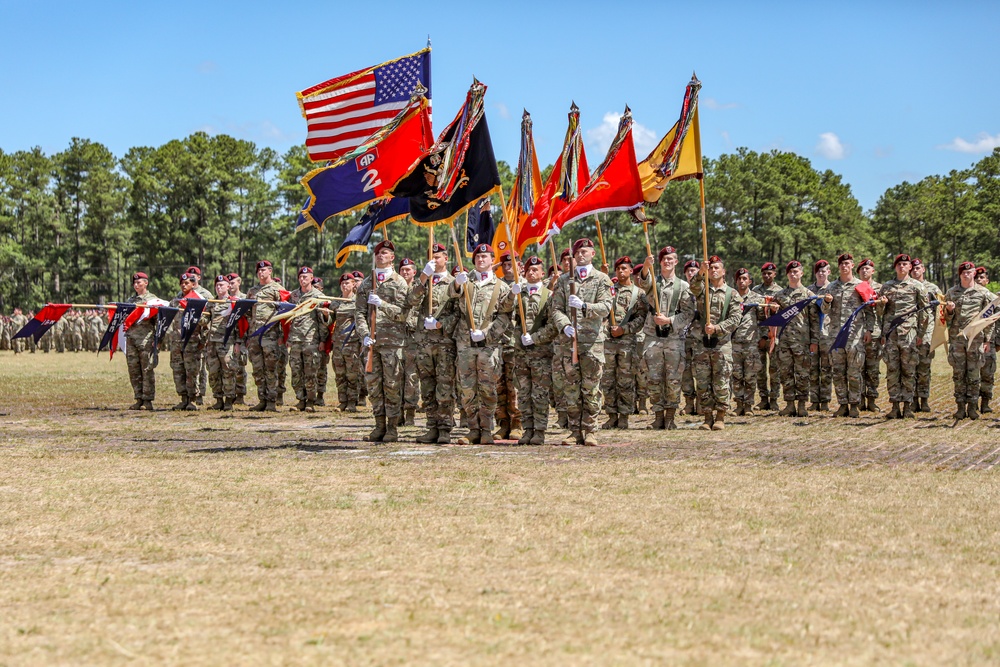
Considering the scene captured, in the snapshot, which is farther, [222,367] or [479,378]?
[222,367]

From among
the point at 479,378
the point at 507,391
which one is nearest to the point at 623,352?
the point at 507,391

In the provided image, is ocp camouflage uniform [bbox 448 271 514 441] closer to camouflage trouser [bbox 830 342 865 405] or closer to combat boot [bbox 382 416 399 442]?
combat boot [bbox 382 416 399 442]

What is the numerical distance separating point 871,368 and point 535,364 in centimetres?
730

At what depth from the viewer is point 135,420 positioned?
15.9m

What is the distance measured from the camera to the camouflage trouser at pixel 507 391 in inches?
529

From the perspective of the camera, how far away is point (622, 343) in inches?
587

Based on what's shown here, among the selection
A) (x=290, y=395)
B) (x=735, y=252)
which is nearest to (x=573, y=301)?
(x=290, y=395)

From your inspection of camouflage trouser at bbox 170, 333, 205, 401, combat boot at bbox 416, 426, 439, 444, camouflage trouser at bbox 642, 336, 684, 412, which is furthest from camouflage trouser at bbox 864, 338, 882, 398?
camouflage trouser at bbox 170, 333, 205, 401

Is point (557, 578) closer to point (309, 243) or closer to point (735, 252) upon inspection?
point (735, 252)

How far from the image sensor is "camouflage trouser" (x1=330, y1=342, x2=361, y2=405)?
17.6m

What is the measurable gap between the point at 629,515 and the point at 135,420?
33.5 feet

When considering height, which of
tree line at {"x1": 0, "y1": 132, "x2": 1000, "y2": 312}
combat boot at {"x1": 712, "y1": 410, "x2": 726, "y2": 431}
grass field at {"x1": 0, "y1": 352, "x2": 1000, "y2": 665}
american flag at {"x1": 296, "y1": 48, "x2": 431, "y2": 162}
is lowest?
grass field at {"x1": 0, "y1": 352, "x2": 1000, "y2": 665}

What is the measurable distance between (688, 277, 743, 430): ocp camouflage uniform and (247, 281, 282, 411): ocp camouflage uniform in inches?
286

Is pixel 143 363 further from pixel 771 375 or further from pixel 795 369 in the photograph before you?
pixel 795 369
